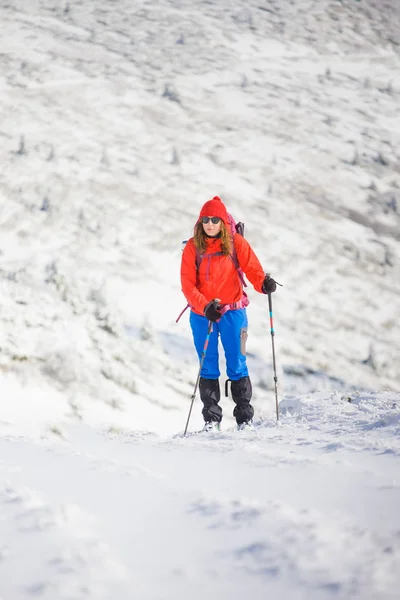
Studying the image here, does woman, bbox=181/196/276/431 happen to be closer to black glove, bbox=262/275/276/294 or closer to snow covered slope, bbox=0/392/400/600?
black glove, bbox=262/275/276/294

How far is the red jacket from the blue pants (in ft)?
0.62

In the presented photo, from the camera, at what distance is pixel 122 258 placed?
1055cm

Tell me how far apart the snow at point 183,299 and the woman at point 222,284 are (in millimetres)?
647

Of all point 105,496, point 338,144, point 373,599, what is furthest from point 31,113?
point 373,599

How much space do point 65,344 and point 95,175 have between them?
20.8 ft

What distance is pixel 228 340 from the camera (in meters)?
4.68

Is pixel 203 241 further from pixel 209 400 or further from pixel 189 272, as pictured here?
pixel 209 400

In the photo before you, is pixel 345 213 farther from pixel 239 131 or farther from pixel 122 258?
pixel 122 258

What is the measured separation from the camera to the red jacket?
458cm

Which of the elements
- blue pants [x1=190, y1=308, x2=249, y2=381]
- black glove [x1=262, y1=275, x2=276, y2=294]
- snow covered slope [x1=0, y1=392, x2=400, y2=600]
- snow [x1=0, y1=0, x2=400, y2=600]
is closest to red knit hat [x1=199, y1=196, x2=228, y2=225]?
black glove [x1=262, y1=275, x2=276, y2=294]

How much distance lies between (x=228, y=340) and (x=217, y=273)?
2.07 feet

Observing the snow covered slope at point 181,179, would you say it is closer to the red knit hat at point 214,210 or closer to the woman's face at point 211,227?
the woman's face at point 211,227

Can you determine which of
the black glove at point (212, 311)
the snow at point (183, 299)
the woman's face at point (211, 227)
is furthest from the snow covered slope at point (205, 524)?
the woman's face at point (211, 227)

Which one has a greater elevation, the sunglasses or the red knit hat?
the red knit hat
